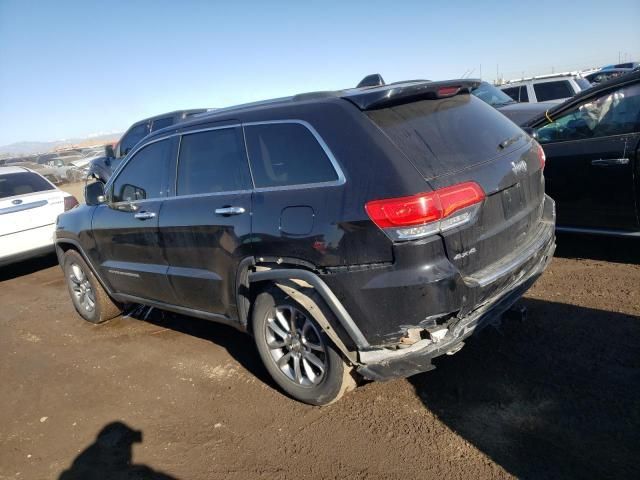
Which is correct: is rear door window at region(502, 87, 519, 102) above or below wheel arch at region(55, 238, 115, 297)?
above

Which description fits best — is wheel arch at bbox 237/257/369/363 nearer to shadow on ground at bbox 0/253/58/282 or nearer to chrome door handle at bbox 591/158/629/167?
chrome door handle at bbox 591/158/629/167

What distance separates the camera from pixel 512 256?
121 inches

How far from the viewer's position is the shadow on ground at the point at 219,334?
12.9 ft

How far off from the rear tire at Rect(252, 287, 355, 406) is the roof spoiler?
1240 mm

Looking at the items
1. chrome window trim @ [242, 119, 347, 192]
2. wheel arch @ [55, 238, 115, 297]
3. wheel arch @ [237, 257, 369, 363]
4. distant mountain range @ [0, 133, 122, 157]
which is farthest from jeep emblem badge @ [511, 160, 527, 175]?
distant mountain range @ [0, 133, 122, 157]

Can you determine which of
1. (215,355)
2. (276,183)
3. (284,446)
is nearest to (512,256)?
(276,183)

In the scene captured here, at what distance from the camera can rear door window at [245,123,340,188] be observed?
9.60 feet

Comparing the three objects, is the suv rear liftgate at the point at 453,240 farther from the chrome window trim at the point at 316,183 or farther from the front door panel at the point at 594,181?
the front door panel at the point at 594,181

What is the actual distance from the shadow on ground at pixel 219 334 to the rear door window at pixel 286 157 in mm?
1498

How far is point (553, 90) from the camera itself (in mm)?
11531

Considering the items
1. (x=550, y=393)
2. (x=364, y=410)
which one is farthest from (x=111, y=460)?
(x=550, y=393)

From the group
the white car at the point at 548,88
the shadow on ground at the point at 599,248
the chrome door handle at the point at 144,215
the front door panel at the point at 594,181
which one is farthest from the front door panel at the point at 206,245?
the white car at the point at 548,88

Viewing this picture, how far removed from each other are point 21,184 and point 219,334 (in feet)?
17.1

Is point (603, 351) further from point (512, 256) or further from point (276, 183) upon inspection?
point (276, 183)
